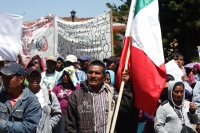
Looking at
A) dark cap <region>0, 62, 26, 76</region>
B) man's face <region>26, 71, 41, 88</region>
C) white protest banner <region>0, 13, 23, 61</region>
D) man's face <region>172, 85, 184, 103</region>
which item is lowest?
man's face <region>172, 85, 184, 103</region>

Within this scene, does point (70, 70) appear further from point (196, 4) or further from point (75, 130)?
point (196, 4)

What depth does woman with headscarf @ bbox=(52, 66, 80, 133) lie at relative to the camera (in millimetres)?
5938

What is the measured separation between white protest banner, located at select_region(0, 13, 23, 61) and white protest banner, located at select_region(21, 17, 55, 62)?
110 inches

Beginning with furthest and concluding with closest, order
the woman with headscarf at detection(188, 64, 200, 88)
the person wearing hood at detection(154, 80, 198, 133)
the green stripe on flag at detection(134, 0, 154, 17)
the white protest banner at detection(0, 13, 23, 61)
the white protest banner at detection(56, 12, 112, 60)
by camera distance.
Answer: the white protest banner at detection(56, 12, 112, 60) → the woman with headscarf at detection(188, 64, 200, 88) → the white protest banner at detection(0, 13, 23, 61) → the person wearing hood at detection(154, 80, 198, 133) → the green stripe on flag at detection(134, 0, 154, 17)

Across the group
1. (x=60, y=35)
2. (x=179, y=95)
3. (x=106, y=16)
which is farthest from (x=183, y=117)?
(x=60, y=35)

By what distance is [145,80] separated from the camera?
3.99 m

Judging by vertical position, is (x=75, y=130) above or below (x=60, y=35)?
below

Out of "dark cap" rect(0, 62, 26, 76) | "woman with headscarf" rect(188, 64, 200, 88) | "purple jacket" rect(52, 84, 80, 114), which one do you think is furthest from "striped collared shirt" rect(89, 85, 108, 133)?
"woman with headscarf" rect(188, 64, 200, 88)

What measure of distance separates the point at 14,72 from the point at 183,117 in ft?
7.99

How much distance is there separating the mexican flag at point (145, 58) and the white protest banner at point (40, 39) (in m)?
5.41

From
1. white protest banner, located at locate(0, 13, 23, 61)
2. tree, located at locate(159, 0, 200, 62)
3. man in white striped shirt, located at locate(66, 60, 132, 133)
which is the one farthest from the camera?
tree, located at locate(159, 0, 200, 62)

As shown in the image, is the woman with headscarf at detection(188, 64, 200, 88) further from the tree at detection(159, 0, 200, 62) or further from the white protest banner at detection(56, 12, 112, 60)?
the tree at detection(159, 0, 200, 62)

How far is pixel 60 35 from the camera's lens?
31.6ft

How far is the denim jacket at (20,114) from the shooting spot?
11.5ft
